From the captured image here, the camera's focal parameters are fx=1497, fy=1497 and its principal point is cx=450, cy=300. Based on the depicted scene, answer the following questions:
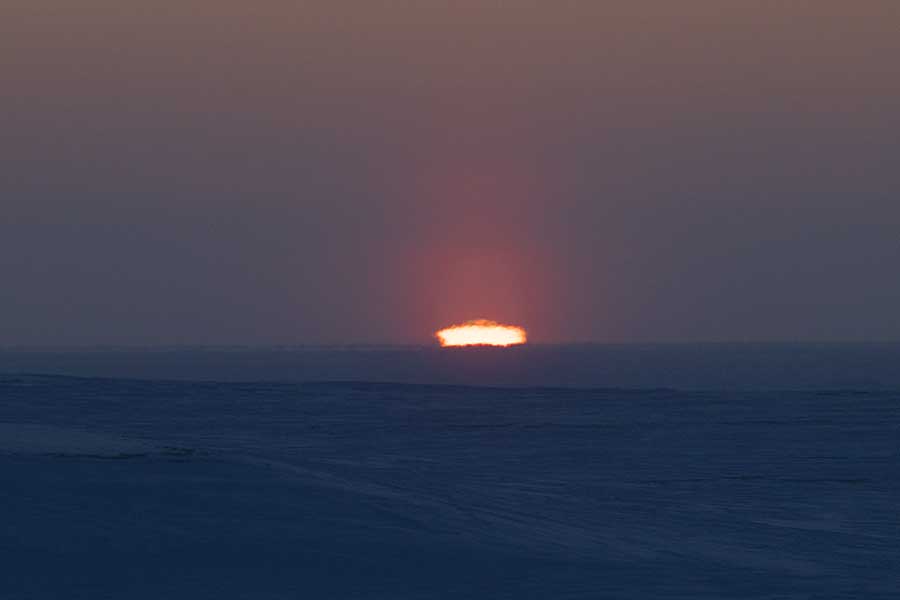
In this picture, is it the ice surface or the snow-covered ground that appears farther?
the ice surface

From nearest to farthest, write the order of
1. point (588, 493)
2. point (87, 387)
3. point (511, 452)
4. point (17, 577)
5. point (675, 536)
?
1. point (17, 577)
2. point (675, 536)
3. point (588, 493)
4. point (511, 452)
5. point (87, 387)

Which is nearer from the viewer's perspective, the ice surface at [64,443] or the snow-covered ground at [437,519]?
the snow-covered ground at [437,519]

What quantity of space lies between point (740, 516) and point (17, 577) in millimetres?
10004

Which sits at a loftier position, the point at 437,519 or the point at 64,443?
the point at 64,443

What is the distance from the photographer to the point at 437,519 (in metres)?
16.2

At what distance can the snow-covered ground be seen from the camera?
535 inches

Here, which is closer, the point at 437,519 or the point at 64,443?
the point at 437,519

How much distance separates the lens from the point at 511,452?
96.1ft

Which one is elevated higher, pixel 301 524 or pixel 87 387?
pixel 87 387

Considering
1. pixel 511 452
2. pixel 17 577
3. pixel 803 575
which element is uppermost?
pixel 511 452

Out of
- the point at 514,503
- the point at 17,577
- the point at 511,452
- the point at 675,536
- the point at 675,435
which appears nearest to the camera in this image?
the point at 17,577

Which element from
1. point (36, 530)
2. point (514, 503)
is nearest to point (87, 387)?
point (514, 503)

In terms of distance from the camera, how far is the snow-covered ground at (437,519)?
1358 centimetres

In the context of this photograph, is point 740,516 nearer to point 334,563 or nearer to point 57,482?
point 334,563
